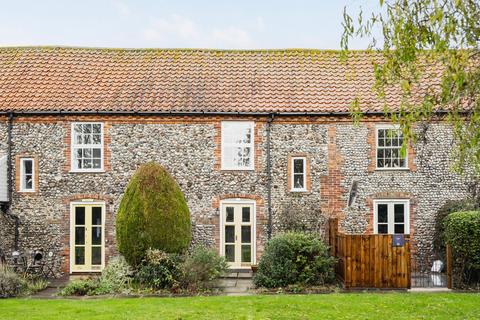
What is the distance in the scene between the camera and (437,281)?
643 inches

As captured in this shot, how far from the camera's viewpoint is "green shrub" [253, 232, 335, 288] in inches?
617

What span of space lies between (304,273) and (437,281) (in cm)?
394

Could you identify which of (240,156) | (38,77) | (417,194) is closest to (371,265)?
(417,194)

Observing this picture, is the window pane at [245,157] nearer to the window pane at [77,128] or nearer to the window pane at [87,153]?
the window pane at [87,153]

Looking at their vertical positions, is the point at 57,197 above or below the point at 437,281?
above

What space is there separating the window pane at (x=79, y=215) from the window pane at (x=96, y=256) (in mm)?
1009

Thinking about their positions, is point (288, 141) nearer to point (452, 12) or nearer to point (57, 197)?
point (57, 197)

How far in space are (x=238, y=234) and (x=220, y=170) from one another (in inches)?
89.8

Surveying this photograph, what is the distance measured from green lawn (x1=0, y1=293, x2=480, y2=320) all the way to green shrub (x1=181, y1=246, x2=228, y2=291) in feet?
4.56

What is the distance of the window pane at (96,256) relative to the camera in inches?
771

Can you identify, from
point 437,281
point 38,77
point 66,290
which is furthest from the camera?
point 38,77

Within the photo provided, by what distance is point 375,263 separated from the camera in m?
15.4

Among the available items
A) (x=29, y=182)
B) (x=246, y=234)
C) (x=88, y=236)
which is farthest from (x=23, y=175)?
(x=246, y=234)

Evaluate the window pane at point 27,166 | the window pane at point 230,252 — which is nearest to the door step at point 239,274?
the window pane at point 230,252
